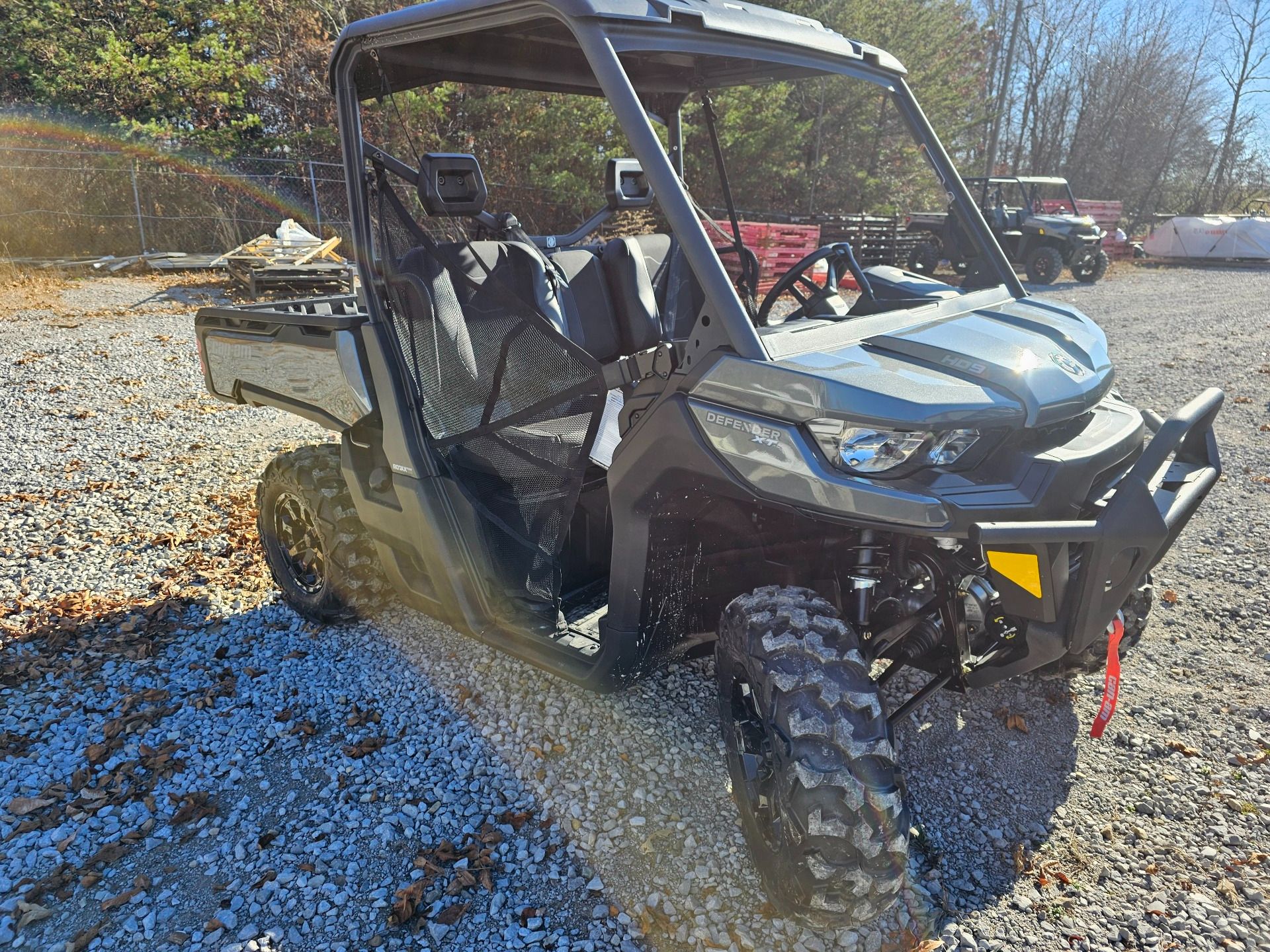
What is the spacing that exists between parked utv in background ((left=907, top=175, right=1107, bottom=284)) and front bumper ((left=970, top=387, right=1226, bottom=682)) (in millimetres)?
14505

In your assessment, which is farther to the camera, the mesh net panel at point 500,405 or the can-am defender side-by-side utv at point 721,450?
the mesh net panel at point 500,405

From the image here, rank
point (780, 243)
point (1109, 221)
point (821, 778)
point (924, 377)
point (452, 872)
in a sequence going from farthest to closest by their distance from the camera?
point (1109, 221), point (780, 243), point (452, 872), point (924, 377), point (821, 778)

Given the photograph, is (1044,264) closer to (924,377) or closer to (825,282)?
(825,282)

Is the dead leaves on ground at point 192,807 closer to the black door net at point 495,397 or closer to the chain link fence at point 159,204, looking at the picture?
the black door net at point 495,397

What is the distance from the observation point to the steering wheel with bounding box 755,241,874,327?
3254 millimetres

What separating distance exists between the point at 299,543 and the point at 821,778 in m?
2.62

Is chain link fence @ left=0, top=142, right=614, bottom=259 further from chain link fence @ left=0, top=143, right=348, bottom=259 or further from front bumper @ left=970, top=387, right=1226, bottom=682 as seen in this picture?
front bumper @ left=970, top=387, right=1226, bottom=682

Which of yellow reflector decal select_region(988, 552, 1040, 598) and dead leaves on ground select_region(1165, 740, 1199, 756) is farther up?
yellow reflector decal select_region(988, 552, 1040, 598)

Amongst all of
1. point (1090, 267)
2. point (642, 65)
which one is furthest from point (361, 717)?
point (1090, 267)

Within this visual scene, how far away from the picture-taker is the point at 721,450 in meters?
2.12

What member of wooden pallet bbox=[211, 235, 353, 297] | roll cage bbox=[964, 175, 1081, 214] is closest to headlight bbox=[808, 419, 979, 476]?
wooden pallet bbox=[211, 235, 353, 297]

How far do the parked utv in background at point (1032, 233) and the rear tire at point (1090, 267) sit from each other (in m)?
0.01

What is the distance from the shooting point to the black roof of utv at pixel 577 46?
219 cm

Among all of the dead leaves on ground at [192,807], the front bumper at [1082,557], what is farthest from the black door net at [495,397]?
the front bumper at [1082,557]
